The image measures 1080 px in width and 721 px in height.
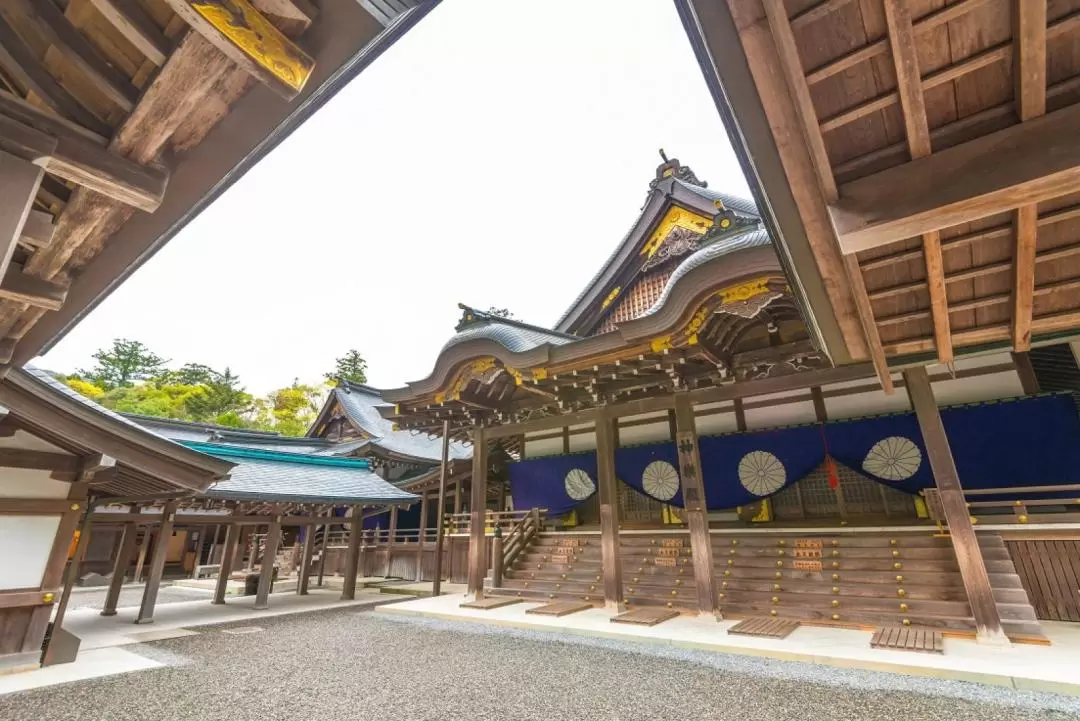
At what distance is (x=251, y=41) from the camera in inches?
55.2

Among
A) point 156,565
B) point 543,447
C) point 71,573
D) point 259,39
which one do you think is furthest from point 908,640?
point 156,565

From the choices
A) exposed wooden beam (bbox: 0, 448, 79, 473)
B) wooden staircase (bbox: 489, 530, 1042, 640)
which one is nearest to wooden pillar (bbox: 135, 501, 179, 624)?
exposed wooden beam (bbox: 0, 448, 79, 473)

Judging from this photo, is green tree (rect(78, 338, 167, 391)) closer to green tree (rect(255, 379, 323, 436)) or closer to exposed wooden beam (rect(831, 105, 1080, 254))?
green tree (rect(255, 379, 323, 436))

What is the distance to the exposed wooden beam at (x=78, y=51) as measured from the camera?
4.80 ft

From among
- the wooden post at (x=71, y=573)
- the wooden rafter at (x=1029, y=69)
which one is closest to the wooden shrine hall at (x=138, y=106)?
the wooden rafter at (x=1029, y=69)

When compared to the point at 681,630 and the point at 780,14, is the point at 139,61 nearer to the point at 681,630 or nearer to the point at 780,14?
the point at 780,14

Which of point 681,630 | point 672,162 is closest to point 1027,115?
point 681,630

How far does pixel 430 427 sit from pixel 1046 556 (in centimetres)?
965

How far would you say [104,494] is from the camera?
7.56 metres

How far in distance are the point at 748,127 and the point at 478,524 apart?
830cm

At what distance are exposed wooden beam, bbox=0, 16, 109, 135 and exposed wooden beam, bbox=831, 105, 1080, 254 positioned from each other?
3038 mm

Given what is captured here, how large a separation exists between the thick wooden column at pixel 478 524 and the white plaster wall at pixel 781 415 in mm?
5249

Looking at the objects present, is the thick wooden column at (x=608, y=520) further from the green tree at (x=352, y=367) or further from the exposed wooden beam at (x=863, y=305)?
the green tree at (x=352, y=367)

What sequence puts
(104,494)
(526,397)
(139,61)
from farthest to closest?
(526,397)
(104,494)
(139,61)
